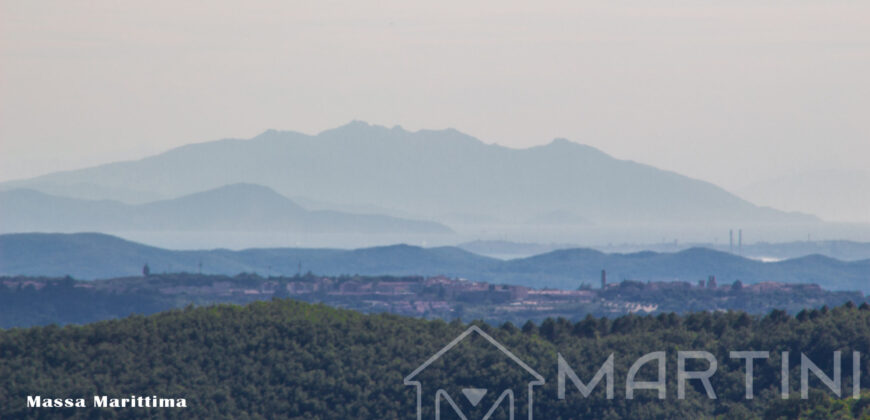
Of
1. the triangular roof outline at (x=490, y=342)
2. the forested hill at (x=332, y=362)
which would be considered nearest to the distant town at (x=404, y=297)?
the triangular roof outline at (x=490, y=342)

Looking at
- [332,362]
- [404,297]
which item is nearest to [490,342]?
[332,362]

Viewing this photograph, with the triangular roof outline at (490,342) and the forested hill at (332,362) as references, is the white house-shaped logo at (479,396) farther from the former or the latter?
the forested hill at (332,362)

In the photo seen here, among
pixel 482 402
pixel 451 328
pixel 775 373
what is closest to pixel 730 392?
pixel 775 373

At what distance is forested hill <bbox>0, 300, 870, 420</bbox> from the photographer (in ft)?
114

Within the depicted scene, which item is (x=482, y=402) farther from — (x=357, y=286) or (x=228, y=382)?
(x=357, y=286)

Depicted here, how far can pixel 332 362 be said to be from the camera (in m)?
37.6

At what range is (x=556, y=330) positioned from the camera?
43281 millimetres

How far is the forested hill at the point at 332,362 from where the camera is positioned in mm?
34812

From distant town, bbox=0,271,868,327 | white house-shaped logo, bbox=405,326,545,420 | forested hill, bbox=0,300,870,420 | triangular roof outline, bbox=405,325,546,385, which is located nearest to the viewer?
forested hill, bbox=0,300,870,420

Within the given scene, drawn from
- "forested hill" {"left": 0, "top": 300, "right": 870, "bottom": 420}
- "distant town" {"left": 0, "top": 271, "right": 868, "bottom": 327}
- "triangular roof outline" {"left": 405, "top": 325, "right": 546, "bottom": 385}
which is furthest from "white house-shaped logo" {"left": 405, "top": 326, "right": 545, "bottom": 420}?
"distant town" {"left": 0, "top": 271, "right": 868, "bottom": 327}

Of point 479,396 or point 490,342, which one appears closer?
point 479,396

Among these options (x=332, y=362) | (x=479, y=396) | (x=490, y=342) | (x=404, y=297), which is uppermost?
(x=404, y=297)

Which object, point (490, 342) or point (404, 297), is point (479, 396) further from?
point (404, 297)

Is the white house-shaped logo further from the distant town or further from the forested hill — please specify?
the distant town
